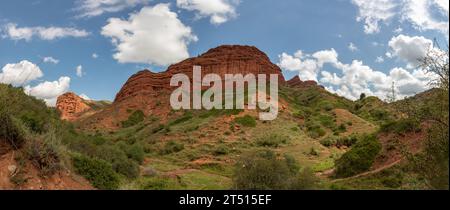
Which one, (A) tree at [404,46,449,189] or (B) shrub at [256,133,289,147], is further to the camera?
(B) shrub at [256,133,289,147]

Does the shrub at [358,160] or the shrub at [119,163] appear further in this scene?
the shrub at [358,160]

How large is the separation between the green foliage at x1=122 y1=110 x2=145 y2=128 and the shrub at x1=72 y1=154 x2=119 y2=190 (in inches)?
2496

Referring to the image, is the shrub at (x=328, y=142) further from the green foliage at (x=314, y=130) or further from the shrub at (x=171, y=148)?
the shrub at (x=171, y=148)

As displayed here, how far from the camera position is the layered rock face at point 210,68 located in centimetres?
9662

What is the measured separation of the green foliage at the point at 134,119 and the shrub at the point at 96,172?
63406mm

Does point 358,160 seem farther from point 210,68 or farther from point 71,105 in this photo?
point 71,105

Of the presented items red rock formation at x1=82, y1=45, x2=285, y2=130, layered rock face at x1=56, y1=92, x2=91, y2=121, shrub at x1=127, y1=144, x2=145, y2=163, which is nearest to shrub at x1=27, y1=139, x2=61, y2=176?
shrub at x1=127, y1=144, x2=145, y2=163

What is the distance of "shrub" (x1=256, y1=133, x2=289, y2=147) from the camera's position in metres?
41.5

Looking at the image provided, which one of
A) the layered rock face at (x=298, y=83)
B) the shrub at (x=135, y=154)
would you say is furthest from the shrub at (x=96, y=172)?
the layered rock face at (x=298, y=83)

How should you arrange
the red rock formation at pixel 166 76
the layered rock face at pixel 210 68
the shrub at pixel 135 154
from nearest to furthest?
the shrub at pixel 135 154
the red rock formation at pixel 166 76
the layered rock face at pixel 210 68

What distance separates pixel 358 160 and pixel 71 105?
108 m

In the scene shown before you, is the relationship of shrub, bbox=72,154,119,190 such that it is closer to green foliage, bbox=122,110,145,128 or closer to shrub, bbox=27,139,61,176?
shrub, bbox=27,139,61,176
